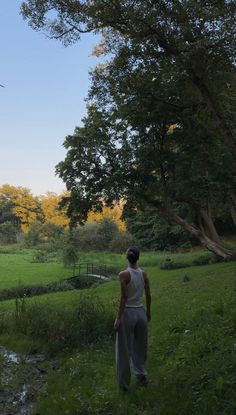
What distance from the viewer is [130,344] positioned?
7.58 metres

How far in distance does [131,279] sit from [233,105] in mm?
13827

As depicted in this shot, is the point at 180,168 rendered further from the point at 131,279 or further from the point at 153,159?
the point at 131,279

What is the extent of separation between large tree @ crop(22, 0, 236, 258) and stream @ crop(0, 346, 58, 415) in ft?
20.8

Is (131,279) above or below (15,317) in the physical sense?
above

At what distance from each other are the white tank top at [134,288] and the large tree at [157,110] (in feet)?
14.9

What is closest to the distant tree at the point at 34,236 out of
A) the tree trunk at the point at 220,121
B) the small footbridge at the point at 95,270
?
the small footbridge at the point at 95,270

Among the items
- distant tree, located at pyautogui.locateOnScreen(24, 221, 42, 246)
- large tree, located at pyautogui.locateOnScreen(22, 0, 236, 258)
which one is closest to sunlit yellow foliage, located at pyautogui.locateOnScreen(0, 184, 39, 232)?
distant tree, located at pyautogui.locateOnScreen(24, 221, 42, 246)

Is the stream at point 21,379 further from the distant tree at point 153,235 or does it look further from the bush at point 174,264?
the distant tree at point 153,235

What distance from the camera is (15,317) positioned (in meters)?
14.0

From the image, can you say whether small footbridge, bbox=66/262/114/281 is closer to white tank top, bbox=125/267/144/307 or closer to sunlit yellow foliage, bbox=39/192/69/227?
white tank top, bbox=125/267/144/307

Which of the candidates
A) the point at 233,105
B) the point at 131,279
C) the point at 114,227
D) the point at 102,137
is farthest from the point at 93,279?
the point at 131,279

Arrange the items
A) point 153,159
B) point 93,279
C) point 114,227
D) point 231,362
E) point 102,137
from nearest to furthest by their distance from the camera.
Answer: point 231,362 < point 153,159 < point 102,137 < point 93,279 < point 114,227

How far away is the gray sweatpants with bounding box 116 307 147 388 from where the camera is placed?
743cm

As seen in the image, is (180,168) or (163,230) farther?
A: (163,230)
